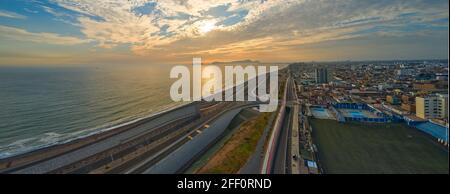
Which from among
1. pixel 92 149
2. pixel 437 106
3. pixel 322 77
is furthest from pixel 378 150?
pixel 322 77

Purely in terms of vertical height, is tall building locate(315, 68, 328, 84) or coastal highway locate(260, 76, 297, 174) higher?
tall building locate(315, 68, 328, 84)

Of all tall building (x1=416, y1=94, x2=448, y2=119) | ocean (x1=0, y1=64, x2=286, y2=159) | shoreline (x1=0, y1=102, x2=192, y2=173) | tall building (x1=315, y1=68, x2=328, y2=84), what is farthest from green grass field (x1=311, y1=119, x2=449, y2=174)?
tall building (x1=315, y1=68, x2=328, y2=84)

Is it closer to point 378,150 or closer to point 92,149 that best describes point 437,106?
A: point 378,150

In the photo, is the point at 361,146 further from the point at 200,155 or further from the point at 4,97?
the point at 4,97

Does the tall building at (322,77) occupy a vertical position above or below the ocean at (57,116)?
above

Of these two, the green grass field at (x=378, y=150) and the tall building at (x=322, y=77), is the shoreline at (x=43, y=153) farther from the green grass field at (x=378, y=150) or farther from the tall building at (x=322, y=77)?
the tall building at (x=322, y=77)

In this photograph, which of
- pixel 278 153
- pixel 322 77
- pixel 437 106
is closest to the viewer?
pixel 437 106

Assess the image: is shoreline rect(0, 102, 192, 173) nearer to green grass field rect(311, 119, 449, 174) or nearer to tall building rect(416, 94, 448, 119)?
green grass field rect(311, 119, 449, 174)

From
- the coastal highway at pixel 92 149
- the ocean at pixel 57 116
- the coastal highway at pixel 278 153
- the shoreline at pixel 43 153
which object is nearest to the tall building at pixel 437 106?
the coastal highway at pixel 278 153
